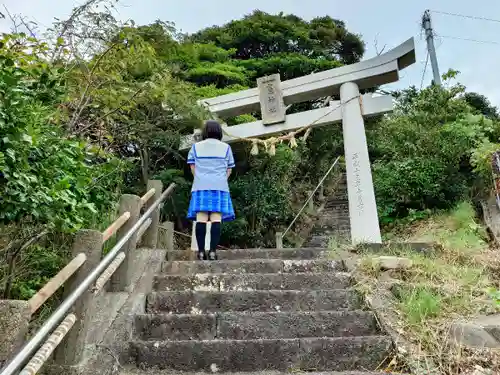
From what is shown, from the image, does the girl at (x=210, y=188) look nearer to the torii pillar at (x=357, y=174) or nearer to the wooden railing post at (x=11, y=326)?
the torii pillar at (x=357, y=174)

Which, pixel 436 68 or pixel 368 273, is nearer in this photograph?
pixel 368 273

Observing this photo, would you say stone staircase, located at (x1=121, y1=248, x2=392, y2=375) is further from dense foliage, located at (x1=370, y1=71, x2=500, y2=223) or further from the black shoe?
dense foliage, located at (x1=370, y1=71, x2=500, y2=223)

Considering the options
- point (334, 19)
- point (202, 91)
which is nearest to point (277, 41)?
point (334, 19)

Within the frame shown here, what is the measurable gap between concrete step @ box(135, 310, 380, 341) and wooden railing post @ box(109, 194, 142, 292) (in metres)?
0.31

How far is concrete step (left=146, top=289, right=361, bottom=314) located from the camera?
11.0ft

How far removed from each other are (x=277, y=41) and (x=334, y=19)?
3053 mm

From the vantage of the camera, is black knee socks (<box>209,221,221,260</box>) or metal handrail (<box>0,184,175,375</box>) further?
black knee socks (<box>209,221,221,260</box>)

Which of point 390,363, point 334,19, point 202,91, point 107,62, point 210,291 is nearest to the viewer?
point 390,363

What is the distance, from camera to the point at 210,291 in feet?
11.5

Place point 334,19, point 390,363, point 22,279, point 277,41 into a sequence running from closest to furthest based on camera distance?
point 390,363, point 22,279, point 277,41, point 334,19

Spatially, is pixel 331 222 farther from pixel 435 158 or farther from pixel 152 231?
pixel 152 231

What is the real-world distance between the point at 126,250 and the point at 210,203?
4.12 ft

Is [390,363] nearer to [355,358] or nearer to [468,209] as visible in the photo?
[355,358]

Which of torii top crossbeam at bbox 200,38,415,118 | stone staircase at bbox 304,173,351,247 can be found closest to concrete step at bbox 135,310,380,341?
torii top crossbeam at bbox 200,38,415,118
